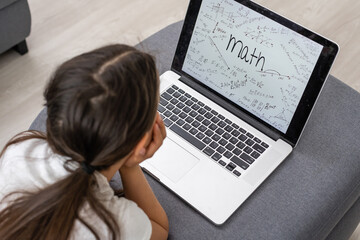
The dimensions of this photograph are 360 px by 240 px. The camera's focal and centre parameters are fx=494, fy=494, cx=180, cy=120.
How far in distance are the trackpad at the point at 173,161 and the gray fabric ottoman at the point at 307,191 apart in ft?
0.11

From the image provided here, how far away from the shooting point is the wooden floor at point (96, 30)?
1.94 m

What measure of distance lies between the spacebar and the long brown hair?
29cm

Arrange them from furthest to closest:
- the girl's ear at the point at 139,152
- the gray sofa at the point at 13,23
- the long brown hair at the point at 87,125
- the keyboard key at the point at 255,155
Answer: the gray sofa at the point at 13,23 < the keyboard key at the point at 255,155 < the girl's ear at the point at 139,152 < the long brown hair at the point at 87,125

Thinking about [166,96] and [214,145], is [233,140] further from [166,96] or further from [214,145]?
[166,96]

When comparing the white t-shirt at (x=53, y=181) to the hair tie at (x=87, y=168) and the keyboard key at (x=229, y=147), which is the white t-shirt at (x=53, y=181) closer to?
the hair tie at (x=87, y=168)

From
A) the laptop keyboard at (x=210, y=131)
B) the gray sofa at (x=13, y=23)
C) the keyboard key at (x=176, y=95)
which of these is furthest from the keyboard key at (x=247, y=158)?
the gray sofa at (x=13, y=23)

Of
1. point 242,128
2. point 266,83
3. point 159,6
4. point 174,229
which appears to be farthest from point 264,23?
point 159,6

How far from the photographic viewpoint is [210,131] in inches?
42.8

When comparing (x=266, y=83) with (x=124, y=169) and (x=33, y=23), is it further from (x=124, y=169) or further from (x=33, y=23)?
(x=33, y=23)

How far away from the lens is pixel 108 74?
28.1 inches

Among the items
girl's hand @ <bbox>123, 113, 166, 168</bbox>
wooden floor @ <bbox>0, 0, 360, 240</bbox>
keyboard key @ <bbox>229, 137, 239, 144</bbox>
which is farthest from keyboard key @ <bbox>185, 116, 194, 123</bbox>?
wooden floor @ <bbox>0, 0, 360, 240</bbox>

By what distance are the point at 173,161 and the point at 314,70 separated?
34 centimetres

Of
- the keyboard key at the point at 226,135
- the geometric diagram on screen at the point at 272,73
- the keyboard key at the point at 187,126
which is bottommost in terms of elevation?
the keyboard key at the point at 187,126

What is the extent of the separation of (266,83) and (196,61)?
0.18m
